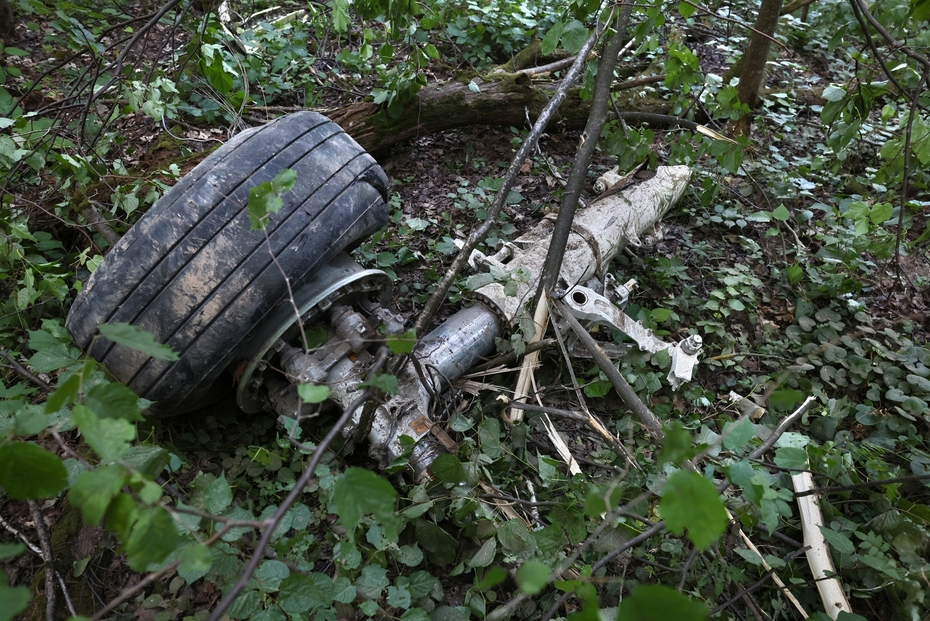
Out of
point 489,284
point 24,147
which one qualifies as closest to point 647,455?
point 489,284

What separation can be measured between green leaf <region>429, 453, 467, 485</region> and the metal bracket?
3.18 ft

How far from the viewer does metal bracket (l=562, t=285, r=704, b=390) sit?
8.11 ft

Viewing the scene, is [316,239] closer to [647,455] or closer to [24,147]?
[647,455]

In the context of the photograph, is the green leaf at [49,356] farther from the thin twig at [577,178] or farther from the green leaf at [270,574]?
the thin twig at [577,178]

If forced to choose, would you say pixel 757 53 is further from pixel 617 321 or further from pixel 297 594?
pixel 297 594

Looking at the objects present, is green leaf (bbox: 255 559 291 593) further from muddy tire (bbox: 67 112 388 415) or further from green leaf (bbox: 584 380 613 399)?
green leaf (bbox: 584 380 613 399)

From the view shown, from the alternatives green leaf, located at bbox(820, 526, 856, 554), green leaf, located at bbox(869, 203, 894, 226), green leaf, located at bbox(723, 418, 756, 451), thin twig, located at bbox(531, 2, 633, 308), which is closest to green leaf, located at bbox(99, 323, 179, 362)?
green leaf, located at bbox(723, 418, 756, 451)

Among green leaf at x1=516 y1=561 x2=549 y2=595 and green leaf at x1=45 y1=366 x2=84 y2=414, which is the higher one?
green leaf at x1=45 y1=366 x2=84 y2=414

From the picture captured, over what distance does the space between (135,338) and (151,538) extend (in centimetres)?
37

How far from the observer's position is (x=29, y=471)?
0.91 metres

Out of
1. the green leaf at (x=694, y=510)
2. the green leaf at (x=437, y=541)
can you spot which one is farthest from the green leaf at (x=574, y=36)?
the green leaf at (x=437, y=541)

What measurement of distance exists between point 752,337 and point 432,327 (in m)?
1.71

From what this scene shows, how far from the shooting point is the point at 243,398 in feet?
6.73

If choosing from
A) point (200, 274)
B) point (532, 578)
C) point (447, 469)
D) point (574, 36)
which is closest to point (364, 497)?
point (532, 578)
